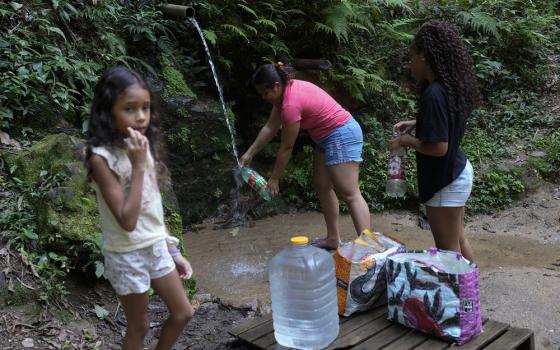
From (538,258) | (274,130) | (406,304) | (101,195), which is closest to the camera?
(101,195)

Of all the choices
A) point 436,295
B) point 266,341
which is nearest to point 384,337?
point 436,295

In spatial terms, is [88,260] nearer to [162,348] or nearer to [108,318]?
[108,318]

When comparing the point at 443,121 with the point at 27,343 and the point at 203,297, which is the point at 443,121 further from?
the point at 27,343

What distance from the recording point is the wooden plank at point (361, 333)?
2656 millimetres

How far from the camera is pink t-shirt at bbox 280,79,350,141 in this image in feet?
12.5

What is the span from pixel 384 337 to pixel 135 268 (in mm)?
1401

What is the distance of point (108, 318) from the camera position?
3.10 metres

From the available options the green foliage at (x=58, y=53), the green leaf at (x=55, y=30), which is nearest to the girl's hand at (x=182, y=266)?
the green foliage at (x=58, y=53)

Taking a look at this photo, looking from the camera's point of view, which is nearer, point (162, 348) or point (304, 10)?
point (162, 348)

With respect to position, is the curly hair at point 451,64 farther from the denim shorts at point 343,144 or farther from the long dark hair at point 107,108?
the long dark hair at point 107,108

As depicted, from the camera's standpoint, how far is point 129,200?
6.39 feet

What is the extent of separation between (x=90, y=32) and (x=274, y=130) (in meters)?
2.56

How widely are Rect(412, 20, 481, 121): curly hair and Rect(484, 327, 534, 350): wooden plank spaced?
1.18 metres

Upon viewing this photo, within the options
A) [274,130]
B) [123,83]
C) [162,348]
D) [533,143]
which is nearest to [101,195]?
[123,83]
